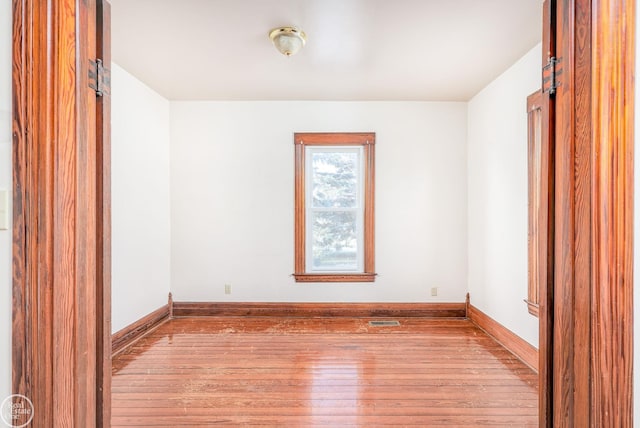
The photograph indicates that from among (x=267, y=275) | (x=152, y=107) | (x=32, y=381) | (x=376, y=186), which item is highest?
(x=152, y=107)

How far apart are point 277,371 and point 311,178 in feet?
7.37

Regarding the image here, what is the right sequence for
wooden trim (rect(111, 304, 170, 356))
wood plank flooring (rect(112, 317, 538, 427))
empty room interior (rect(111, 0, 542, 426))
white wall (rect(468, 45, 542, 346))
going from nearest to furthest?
wood plank flooring (rect(112, 317, 538, 427)), empty room interior (rect(111, 0, 542, 426)), white wall (rect(468, 45, 542, 346)), wooden trim (rect(111, 304, 170, 356))

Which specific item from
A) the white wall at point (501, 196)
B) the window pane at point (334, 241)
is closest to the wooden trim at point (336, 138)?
the window pane at point (334, 241)

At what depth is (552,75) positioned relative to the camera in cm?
113

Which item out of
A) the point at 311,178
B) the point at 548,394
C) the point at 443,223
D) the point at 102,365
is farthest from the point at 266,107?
the point at 548,394

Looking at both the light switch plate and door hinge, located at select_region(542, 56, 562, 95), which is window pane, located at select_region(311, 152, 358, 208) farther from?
the light switch plate

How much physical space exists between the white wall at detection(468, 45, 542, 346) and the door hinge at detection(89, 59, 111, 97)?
2.91 m

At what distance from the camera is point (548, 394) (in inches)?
46.6

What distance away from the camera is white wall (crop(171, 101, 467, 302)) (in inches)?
166

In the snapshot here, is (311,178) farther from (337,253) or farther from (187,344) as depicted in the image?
(187,344)

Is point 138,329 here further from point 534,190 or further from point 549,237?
point 534,190

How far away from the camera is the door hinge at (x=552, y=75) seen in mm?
1111

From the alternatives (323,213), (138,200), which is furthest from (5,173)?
(323,213)

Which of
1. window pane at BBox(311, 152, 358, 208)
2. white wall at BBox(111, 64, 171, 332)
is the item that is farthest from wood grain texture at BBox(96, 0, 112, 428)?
window pane at BBox(311, 152, 358, 208)
